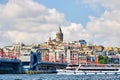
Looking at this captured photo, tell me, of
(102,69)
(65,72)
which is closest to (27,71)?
(65,72)

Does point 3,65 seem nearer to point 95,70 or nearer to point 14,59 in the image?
point 14,59

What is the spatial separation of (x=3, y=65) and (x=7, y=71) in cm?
525

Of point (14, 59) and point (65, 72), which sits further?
point (14, 59)

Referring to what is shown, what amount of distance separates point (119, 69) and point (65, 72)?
1863 centimetres

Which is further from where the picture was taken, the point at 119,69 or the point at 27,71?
the point at 27,71

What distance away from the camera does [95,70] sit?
594 ft

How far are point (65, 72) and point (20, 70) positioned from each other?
18532 mm

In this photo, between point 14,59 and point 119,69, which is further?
point 14,59

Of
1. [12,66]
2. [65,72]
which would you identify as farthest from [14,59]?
[65,72]

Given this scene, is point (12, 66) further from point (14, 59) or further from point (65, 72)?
point (65, 72)

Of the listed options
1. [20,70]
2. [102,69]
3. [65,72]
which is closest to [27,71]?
[20,70]

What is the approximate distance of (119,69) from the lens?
585 feet

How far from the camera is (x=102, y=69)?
180m

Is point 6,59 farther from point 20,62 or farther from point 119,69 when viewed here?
point 119,69
